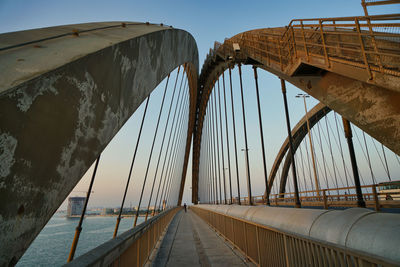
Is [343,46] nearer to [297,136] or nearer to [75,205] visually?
[75,205]

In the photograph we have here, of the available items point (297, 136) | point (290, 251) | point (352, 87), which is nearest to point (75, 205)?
point (290, 251)

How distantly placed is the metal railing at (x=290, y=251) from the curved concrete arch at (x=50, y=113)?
2776 millimetres

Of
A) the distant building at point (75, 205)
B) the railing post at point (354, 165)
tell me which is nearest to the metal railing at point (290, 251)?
the railing post at point (354, 165)

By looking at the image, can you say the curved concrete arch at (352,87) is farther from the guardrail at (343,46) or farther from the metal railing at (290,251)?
the metal railing at (290,251)

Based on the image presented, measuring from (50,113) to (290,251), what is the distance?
3490 mm

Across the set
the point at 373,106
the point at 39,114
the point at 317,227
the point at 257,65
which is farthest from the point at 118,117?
the point at 257,65

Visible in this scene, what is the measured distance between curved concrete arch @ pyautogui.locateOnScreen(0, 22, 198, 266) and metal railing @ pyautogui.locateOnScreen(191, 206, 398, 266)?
2776 millimetres

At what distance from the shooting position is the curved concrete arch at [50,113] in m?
1.61

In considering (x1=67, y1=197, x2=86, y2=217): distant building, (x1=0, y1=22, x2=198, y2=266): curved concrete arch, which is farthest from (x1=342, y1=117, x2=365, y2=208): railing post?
(x1=67, y1=197, x2=86, y2=217): distant building

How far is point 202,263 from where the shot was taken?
206 inches

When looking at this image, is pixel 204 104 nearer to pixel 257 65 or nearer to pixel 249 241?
pixel 257 65

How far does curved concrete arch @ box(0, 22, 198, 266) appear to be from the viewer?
1.61 metres

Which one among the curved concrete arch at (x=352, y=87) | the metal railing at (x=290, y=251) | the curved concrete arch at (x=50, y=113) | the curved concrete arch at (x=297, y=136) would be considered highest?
the curved concrete arch at (x=297, y=136)

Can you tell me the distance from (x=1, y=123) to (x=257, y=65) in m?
13.2
